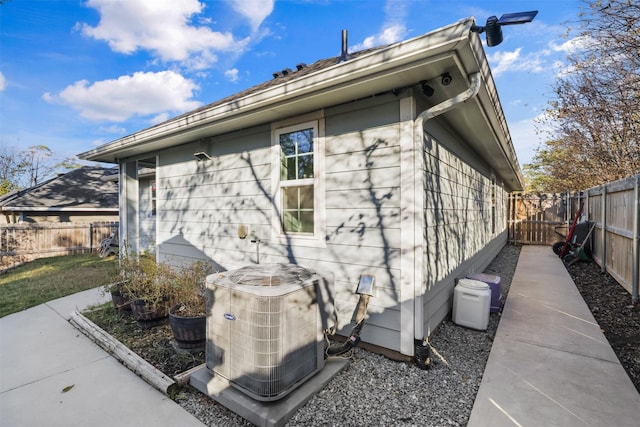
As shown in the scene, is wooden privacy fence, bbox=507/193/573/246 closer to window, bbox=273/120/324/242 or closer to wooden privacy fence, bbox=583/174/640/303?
wooden privacy fence, bbox=583/174/640/303

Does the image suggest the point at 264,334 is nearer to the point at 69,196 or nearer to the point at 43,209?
the point at 43,209

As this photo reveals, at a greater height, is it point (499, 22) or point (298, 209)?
point (499, 22)

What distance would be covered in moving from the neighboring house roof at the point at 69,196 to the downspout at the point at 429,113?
14.6 m

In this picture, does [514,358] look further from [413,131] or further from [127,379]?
[127,379]

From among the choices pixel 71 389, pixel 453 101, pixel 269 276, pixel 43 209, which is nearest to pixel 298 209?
pixel 269 276

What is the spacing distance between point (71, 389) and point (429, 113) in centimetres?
388

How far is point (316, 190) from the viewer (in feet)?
10.7

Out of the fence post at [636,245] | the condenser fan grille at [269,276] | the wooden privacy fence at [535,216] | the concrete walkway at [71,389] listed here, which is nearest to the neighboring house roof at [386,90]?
the condenser fan grille at [269,276]

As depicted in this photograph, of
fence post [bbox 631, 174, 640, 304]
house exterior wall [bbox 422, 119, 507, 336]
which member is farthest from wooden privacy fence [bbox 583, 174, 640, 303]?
house exterior wall [bbox 422, 119, 507, 336]

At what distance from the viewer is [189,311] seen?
9.80ft

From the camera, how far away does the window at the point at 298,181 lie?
3.25 m

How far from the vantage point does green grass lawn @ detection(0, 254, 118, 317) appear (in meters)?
4.90

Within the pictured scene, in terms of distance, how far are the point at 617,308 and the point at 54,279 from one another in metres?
10.4

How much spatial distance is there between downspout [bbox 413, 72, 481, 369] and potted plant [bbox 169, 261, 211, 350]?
205cm
